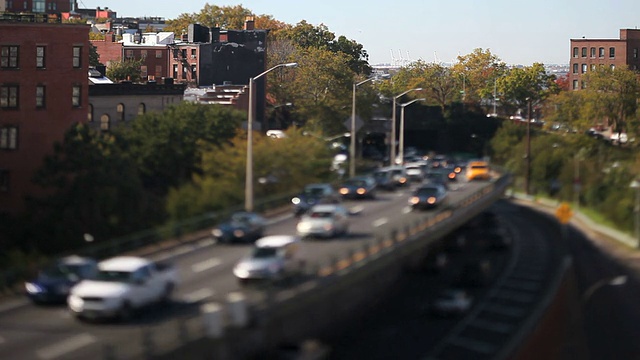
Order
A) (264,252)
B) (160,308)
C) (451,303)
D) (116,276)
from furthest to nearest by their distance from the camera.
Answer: (451,303)
(264,252)
(160,308)
(116,276)

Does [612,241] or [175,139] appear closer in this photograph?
[175,139]

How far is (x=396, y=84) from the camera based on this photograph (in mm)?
153625

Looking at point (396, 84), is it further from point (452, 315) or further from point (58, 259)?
point (58, 259)

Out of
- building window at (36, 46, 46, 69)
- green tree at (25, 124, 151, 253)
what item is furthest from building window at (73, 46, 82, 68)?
green tree at (25, 124, 151, 253)

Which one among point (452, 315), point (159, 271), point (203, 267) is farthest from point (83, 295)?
point (452, 315)

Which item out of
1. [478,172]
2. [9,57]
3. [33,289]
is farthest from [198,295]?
[478,172]

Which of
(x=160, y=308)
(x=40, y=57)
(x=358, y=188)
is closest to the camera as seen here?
(x=160, y=308)

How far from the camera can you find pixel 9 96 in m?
58.2

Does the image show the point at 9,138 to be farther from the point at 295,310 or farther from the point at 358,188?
the point at 295,310

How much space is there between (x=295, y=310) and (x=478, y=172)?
32708 mm

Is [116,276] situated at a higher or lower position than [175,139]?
lower

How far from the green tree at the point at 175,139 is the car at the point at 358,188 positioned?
649cm

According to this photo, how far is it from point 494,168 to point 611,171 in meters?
12.9

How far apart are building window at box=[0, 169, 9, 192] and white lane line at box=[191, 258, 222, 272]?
88.0 feet
